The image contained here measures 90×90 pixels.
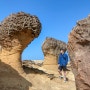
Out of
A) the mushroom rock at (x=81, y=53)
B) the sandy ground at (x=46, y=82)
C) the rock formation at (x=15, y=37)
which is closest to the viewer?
the mushroom rock at (x=81, y=53)

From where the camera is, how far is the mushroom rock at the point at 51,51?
56.0 ft

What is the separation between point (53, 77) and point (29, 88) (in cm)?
173

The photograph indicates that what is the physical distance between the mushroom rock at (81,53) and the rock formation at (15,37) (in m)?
7.29

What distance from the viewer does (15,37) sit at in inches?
474

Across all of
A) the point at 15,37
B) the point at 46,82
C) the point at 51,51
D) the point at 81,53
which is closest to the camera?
the point at 81,53

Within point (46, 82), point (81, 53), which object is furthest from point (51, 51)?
point (81, 53)

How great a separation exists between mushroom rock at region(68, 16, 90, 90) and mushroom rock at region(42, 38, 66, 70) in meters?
12.4

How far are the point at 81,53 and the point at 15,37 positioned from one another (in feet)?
26.2

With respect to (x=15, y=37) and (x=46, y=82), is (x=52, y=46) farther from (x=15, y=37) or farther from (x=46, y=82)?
(x=46, y=82)

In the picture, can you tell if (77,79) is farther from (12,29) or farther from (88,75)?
(12,29)

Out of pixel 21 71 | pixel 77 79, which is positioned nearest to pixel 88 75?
pixel 77 79

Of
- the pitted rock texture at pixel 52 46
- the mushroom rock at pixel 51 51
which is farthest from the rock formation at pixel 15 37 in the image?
the pitted rock texture at pixel 52 46

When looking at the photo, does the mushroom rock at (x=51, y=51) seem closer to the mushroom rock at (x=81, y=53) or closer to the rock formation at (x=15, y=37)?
the rock formation at (x=15, y=37)

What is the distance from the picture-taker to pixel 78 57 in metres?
4.28
